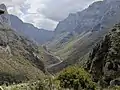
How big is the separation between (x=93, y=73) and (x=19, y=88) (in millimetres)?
49181

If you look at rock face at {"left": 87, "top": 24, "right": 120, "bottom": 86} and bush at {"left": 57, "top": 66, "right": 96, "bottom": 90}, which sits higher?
rock face at {"left": 87, "top": 24, "right": 120, "bottom": 86}

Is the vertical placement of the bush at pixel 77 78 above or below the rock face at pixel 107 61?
below

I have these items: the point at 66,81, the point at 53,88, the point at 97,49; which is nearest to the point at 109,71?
the point at 97,49

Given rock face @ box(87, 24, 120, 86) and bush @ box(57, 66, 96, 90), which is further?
rock face @ box(87, 24, 120, 86)

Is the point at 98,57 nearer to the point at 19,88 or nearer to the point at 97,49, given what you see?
the point at 97,49

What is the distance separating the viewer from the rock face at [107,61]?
3029 inches

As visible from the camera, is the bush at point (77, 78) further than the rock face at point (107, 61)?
No

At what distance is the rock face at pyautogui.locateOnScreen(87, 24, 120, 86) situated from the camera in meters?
76.9

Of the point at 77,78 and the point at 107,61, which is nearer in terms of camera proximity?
the point at 77,78

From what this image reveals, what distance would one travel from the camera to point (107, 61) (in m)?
82.7

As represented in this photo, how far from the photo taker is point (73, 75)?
5528cm

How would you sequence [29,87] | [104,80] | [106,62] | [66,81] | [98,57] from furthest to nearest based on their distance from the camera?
1. [98,57]
2. [106,62]
3. [104,80]
4. [66,81]
5. [29,87]

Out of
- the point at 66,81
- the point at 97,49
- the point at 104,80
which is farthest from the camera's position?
the point at 97,49

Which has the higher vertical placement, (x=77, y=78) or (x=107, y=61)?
(x=107, y=61)
